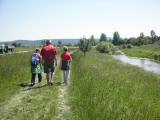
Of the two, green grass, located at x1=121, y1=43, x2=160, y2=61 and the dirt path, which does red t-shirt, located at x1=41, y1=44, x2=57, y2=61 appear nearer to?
the dirt path

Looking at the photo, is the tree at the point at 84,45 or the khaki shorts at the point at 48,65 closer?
the khaki shorts at the point at 48,65

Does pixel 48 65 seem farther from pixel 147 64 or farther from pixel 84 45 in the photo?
pixel 84 45

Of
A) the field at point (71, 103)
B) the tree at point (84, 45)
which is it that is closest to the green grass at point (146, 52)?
the tree at point (84, 45)

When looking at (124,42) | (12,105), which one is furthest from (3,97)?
(124,42)

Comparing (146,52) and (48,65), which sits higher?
(48,65)

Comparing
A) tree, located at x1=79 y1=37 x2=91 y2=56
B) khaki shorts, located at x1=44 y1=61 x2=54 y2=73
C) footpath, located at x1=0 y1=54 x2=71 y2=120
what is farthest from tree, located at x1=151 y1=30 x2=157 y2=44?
footpath, located at x1=0 y1=54 x2=71 y2=120

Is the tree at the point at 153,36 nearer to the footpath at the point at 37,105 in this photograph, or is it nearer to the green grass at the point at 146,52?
the green grass at the point at 146,52

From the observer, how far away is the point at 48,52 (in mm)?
15594

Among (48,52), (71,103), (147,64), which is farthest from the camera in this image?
(147,64)

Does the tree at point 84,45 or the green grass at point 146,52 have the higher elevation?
the tree at point 84,45

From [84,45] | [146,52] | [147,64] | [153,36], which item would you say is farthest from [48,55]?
[153,36]

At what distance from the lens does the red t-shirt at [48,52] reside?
51.1ft

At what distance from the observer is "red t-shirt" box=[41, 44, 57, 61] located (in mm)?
15586

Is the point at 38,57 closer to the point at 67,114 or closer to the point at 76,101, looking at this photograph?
the point at 76,101
